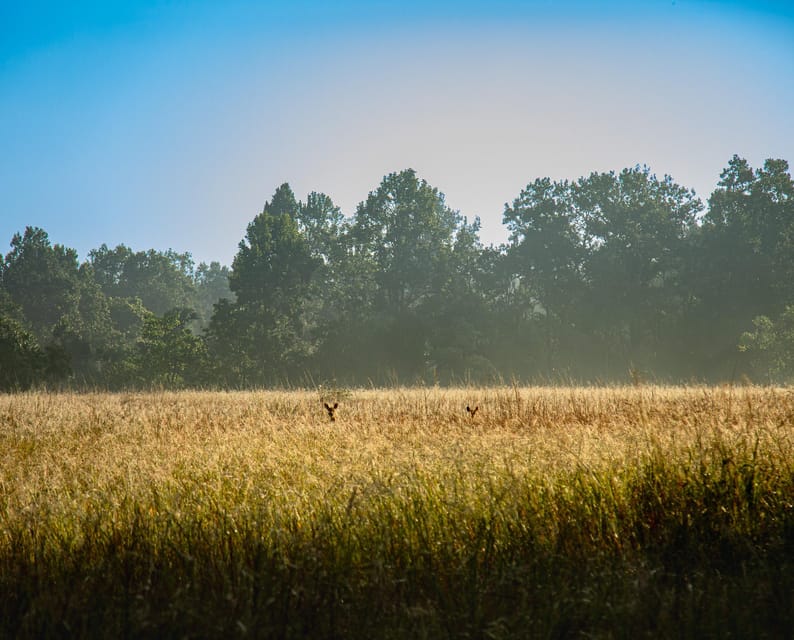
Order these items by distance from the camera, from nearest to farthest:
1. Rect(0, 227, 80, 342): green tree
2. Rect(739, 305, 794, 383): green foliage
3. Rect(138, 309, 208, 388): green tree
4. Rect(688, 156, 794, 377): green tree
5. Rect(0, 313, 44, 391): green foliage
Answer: Rect(739, 305, 794, 383): green foliage, Rect(0, 313, 44, 391): green foliage, Rect(138, 309, 208, 388): green tree, Rect(688, 156, 794, 377): green tree, Rect(0, 227, 80, 342): green tree

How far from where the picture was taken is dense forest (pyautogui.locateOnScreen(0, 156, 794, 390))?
35.2m

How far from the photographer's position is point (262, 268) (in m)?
38.2

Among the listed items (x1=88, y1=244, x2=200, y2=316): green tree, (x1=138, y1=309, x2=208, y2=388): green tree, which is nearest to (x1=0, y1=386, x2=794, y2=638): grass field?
(x1=138, y1=309, x2=208, y2=388): green tree

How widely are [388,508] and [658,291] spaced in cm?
4043

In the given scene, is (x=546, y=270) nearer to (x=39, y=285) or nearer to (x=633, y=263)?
(x=633, y=263)

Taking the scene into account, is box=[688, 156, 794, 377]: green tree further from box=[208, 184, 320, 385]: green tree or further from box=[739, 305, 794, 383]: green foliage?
box=[208, 184, 320, 385]: green tree

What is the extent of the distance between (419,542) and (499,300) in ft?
130

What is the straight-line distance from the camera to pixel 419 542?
386cm

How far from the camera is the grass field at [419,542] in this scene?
285 cm

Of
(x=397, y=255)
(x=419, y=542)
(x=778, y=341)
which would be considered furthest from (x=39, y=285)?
(x=419, y=542)

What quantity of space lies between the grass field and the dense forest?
93.1 ft

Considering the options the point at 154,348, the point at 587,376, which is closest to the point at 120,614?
the point at 154,348

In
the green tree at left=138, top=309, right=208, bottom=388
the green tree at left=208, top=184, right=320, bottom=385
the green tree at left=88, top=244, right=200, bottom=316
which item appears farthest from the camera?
the green tree at left=88, top=244, right=200, bottom=316

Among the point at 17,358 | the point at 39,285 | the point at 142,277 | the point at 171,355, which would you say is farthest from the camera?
the point at 142,277
